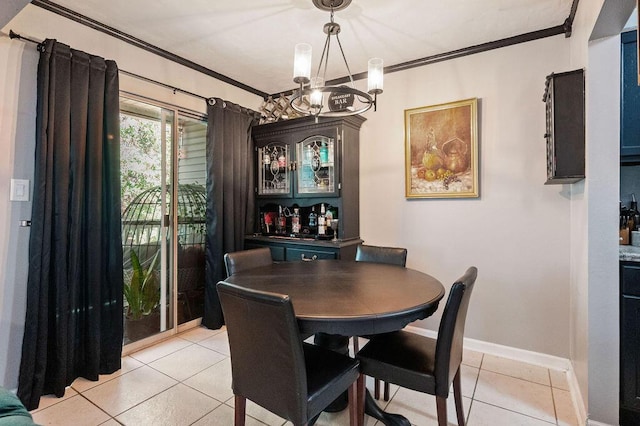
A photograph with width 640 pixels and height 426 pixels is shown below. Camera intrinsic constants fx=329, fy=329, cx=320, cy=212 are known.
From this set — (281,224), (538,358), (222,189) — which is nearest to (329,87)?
(222,189)

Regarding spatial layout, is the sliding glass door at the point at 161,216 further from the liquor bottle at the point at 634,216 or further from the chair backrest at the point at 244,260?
the liquor bottle at the point at 634,216

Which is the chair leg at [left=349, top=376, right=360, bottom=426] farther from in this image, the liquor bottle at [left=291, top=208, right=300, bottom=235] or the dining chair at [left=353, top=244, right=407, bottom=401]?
the liquor bottle at [left=291, top=208, right=300, bottom=235]

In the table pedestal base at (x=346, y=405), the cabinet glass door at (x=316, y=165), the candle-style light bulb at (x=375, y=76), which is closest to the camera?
the table pedestal base at (x=346, y=405)

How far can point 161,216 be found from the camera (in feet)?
9.87

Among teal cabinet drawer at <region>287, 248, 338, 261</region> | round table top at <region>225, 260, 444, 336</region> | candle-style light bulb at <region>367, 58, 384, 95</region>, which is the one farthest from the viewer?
teal cabinet drawer at <region>287, 248, 338, 261</region>

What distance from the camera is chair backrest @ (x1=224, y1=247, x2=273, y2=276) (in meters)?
2.33

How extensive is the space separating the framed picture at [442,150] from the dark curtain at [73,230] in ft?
7.95

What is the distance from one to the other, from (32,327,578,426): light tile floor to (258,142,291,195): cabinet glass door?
1.73m

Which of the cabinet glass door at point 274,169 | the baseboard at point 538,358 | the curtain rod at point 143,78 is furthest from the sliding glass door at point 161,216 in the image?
the baseboard at point 538,358

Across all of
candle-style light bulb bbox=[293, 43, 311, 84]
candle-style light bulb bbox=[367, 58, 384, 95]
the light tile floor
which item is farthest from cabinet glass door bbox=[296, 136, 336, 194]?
the light tile floor

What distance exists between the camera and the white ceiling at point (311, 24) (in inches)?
87.0

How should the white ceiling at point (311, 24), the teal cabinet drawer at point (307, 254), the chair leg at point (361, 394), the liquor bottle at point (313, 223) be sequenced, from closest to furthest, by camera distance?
the chair leg at point (361, 394), the white ceiling at point (311, 24), the teal cabinet drawer at point (307, 254), the liquor bottle at point (313, 223)

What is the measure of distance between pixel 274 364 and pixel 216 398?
105cm

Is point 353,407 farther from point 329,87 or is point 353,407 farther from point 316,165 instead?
point 316,165
